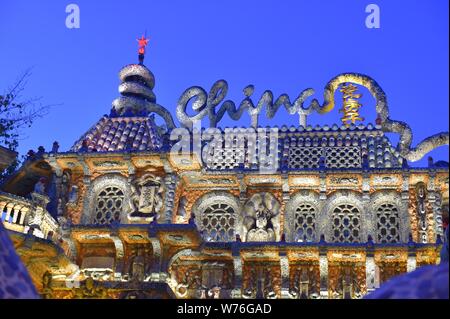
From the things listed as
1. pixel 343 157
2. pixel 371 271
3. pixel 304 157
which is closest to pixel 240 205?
pixel 304 157

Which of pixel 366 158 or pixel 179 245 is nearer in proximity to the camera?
pixel 179 245

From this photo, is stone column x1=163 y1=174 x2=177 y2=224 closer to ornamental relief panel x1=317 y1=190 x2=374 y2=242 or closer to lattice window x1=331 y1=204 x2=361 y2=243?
ornamental relief panel x1=317 y1=190 x2=374 y2=242

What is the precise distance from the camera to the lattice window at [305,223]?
806 inches

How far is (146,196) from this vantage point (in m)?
20.9

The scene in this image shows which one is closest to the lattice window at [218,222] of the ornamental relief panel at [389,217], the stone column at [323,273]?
the stone column at [323,273]

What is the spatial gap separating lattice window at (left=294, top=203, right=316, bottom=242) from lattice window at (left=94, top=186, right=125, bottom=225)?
19.5ft

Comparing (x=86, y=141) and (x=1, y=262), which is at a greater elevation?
(x=86, y=141)

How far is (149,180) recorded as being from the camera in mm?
21172

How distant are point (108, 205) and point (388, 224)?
30.6 ft

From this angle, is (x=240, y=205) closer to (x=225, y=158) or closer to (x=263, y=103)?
(x=225, y=158)
